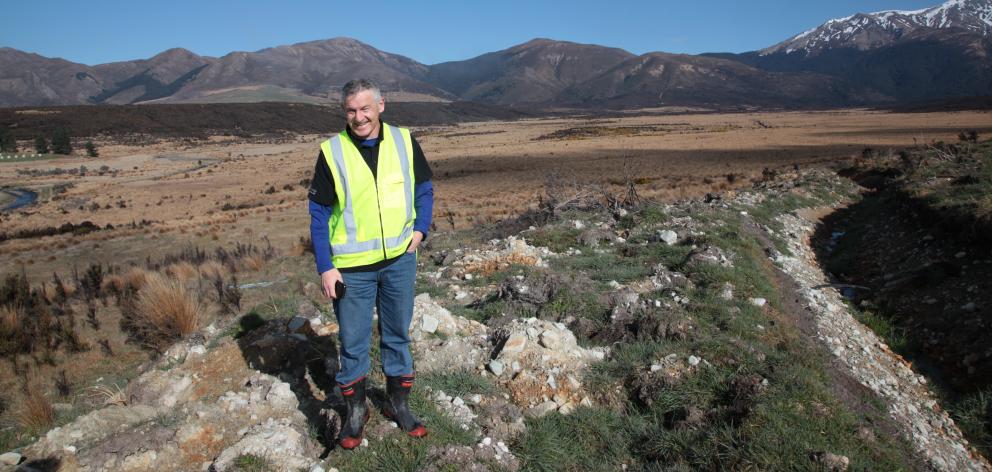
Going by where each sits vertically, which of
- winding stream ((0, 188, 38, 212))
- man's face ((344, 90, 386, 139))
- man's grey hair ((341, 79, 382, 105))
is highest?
man's grey hair ((341, 79, 382, 105))

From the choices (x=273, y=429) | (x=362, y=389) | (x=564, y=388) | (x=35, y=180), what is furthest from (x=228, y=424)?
(x=35, y=180)

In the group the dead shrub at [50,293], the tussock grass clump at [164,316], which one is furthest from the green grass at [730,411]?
the dead shrub at [50,293]

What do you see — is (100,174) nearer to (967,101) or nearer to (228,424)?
(228,424)

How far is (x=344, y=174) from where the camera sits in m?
2.86

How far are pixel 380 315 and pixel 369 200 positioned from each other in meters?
0.78

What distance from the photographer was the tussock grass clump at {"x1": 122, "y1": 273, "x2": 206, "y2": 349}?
6.88 meters

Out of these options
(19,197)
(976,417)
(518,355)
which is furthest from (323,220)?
(19,197)

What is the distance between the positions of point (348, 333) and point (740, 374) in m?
2.87

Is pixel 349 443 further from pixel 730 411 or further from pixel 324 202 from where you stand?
pixel 730 411

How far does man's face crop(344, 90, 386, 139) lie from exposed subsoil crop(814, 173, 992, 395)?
17.0ft

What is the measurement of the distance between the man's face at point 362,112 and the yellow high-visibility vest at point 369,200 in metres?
0.09

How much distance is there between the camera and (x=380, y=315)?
3.28 metres

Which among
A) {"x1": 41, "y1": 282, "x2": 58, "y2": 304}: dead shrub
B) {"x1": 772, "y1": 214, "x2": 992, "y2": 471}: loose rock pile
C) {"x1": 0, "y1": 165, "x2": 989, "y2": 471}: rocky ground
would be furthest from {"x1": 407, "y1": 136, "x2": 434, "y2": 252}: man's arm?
{"x1": 41, "y1": 282, "x2": 58, "y2": 304}: dead shrub

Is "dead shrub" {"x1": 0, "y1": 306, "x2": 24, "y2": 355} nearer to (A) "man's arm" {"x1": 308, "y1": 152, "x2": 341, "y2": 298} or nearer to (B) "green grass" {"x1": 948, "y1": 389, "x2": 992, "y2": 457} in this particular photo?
(A) "man's arm" {"x1": 308, "y1": 152, "x2": 341, "y2": 298}
